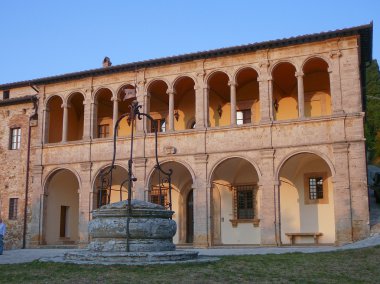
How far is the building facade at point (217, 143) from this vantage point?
63.9 ft

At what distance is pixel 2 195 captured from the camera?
84.5 ft

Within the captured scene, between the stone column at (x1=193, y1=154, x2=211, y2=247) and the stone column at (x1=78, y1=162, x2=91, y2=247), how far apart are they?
17.0 feet

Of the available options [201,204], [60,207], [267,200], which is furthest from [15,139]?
[267,200]

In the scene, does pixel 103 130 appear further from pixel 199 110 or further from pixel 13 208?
pixel 199 110

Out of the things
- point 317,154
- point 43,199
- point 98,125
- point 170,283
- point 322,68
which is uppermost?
point 322,68

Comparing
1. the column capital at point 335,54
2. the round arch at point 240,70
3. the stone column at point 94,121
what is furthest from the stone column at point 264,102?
the stone column at point 94,121

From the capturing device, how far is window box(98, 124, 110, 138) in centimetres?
2630

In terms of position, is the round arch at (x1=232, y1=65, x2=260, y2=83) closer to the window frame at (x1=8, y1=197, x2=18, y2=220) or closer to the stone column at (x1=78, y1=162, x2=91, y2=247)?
the stone column at (x1=78, y1=162, x2=91, y2=247)

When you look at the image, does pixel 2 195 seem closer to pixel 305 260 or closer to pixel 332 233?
pixel 332 233

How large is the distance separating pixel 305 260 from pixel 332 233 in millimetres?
9922

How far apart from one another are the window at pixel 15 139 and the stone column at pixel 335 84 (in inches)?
620

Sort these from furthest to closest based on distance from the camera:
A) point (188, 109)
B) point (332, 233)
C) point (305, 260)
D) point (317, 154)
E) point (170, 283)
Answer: point (188, 109) < point (332, 233) < point (317, 154) < point (305, 260) < point (170, 283)

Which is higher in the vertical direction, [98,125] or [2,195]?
[98,125]

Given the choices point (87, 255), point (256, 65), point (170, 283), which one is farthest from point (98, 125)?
point (170, 283)
